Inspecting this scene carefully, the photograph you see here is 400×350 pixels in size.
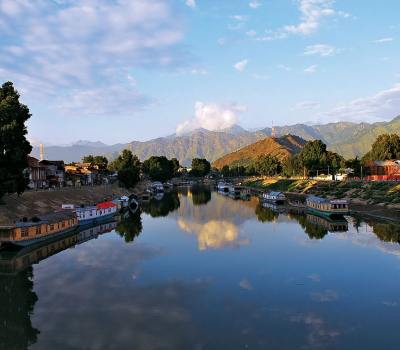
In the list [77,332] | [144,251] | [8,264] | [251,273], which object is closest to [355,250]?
[251,273]

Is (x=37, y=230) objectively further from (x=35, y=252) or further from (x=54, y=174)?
(x=54, y=174)

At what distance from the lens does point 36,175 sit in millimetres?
133750

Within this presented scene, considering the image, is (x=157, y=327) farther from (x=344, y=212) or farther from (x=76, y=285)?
(x=344, y=212)

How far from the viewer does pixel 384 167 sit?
169625 mm

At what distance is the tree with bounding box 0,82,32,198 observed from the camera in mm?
74675

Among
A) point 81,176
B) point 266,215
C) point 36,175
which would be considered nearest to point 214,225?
point 266,215

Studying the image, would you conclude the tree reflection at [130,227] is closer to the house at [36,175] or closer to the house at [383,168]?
the house at [36,175]

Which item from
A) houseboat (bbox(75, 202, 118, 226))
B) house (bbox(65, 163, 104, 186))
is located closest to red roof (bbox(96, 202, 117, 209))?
houseboat (bbox(75, 202, 118, 226))

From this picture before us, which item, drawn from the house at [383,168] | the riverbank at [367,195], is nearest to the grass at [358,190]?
the riverbank at [367,195]

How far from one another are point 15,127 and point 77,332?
185 ft

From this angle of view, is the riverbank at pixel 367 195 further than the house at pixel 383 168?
No

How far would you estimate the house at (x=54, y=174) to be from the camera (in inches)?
5881

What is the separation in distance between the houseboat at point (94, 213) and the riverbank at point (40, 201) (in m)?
10.1

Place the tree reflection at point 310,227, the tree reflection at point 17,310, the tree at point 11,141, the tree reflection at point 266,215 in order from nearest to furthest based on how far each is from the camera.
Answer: the tree reflection at point 17,310, the tree at point 11,141, the tree reflection at point 310,227, the tree reflection at point 266,215
